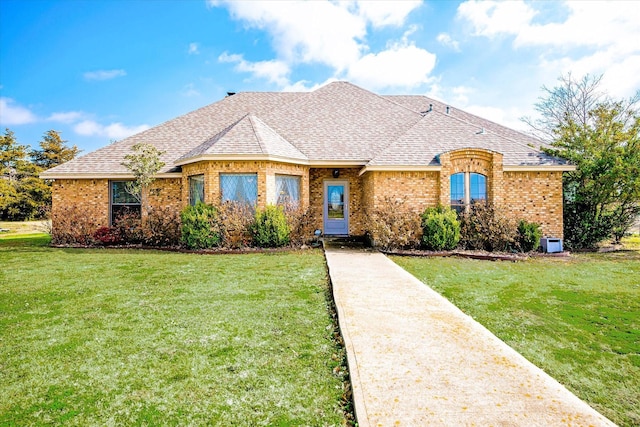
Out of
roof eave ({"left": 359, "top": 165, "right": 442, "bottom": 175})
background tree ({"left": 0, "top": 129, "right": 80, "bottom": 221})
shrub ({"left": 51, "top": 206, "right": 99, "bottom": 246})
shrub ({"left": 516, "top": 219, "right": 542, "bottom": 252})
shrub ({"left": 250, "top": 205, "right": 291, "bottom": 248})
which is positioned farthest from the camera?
background tree ({"left": 0, "top": 129, "right": 80, "bottom": 221})

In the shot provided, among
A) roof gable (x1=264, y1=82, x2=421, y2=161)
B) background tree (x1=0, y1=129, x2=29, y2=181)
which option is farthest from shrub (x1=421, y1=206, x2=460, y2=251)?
background tree (x1=0, y1=129, x2=29, y2=181)

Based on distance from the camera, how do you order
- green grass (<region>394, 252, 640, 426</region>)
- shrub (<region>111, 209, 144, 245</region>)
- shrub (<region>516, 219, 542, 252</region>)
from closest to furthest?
green grass (<region>394, 252, 640, 426</region>) < shrub (<region>516, 219, 542, 252</region>) < shrub (<region>111, 209, 144, 245</region>)

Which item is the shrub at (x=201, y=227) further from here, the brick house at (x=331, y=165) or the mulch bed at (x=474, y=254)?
the mulch bed at (x=474, y=254)

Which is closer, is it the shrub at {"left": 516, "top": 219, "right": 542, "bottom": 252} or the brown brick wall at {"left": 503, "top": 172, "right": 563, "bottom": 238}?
the shrub at {"left": 516, "top": 219, "right": 542, "bottom": 252}

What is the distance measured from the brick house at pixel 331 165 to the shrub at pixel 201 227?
2.10 ft

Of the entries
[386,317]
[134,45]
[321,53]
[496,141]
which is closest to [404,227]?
[496,141]

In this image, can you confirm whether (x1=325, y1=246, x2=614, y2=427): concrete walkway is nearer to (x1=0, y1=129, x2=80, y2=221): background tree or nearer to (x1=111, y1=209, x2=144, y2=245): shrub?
(x1=111, y1=209, x2=144, y2=245): shrub

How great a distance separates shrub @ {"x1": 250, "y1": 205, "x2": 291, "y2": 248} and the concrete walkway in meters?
6.37

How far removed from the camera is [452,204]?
1195 cm

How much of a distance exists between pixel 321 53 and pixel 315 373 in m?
15.6

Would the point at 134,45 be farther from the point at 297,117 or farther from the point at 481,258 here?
the point at 481,258

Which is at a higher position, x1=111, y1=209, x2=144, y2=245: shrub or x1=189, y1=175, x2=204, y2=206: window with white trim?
x1=189, y1=175, x2=204, y2=206: window with white trim

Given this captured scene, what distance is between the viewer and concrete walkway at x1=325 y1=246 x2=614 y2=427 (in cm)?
256

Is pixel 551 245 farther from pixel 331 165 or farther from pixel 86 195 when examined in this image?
pixel 86 195
